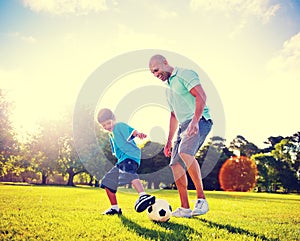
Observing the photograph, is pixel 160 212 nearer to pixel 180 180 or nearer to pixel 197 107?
pixel 180 180

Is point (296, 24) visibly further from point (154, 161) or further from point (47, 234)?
point (154, 161)

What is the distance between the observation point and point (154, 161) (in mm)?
39750

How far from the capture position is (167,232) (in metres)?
3.40

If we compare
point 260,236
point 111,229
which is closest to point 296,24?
point 260,236

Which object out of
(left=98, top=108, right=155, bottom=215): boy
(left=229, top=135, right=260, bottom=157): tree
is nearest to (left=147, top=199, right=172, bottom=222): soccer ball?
(left=98, top=108, right=155, bottom=215): boy

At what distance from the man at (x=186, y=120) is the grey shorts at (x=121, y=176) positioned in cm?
77

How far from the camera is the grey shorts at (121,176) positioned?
17.1ft

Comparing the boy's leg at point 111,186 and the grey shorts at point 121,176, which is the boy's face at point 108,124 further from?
the boy's leg at point 111,186

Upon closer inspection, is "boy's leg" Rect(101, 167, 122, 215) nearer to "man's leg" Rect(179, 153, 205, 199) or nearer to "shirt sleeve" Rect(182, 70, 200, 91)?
"man's leg" Rect(179, 153, 205, 199)

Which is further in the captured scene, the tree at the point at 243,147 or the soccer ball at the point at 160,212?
the tree at the point at 243,147

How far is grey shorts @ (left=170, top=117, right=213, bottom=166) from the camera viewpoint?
4516mm

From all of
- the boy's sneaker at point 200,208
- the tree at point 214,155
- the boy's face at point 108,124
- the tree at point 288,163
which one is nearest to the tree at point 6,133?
the tree at point 214,155

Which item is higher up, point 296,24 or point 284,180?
point 296,24

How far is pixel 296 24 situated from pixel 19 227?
10305mm
